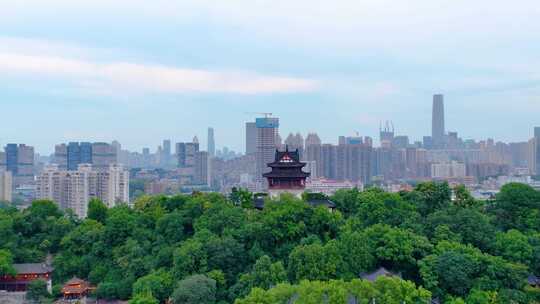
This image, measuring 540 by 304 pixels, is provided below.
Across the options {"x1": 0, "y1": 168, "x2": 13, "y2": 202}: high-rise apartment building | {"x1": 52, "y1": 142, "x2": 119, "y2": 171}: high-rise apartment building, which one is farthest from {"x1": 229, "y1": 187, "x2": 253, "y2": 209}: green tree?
{"x1": 52, "y1": 142, "x2": 119, "y2": 171}: high-rise apartment building

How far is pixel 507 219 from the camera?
2394 cm

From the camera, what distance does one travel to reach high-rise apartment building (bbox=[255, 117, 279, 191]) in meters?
75.4

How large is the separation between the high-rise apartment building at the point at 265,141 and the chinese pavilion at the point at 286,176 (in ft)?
152

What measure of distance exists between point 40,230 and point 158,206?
5.22 m

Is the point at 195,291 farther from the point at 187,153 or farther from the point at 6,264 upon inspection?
the point at 187,153

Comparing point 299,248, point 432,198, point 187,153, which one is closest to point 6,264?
point 299,248

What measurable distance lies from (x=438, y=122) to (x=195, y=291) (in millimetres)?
123092

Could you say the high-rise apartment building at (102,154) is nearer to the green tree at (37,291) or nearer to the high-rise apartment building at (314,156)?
the high-rise apartment building at (314,156)

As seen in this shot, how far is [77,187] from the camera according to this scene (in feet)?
178

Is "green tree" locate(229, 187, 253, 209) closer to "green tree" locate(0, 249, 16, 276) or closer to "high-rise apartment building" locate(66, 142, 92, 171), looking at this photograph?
"green tree" locate(0, 249, 16, 276)

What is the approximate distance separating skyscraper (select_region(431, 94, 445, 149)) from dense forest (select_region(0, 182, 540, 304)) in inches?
4404

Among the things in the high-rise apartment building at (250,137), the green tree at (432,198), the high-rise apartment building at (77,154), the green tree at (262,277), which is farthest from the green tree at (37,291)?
the high-rise apartment building at (250,137)

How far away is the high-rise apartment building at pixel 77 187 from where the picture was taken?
5431 cm

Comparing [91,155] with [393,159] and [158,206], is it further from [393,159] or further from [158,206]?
[158,206]
